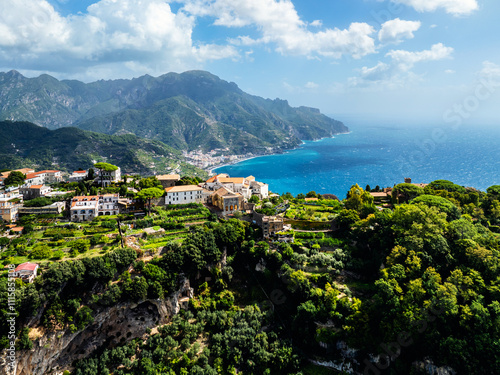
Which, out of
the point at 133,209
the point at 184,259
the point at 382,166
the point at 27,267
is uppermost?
the point at 382,166

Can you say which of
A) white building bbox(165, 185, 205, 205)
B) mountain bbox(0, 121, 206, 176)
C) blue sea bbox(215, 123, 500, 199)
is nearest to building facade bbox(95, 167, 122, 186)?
white building bbox(165, 185, 205, 205)

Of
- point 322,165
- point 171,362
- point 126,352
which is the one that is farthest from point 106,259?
point 322,165

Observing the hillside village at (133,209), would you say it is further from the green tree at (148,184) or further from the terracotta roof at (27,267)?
the terracotta roof at (27,267)

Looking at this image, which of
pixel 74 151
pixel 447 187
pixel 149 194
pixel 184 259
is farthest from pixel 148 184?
pixel 74 151

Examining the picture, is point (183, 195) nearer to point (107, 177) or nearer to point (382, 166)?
point (107, 177)

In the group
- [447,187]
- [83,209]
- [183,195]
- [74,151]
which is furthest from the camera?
[74,151]

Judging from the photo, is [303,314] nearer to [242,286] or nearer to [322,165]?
[242,286]

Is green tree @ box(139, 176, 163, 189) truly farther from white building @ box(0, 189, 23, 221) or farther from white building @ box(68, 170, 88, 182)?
white building @ box(0, 189, 23, 221)
